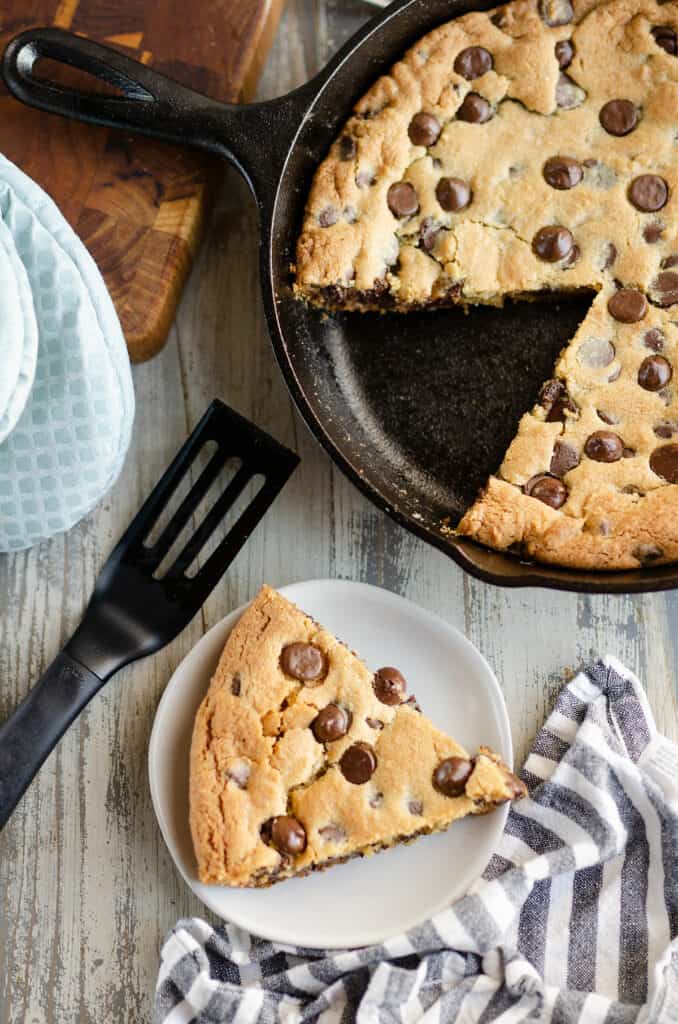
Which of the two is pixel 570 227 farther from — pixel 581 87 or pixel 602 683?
pixel 602 683

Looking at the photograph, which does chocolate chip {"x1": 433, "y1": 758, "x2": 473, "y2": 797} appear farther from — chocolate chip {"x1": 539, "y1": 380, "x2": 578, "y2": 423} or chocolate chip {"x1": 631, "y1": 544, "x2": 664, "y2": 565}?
chocolate chip {"x1": 539, "y1": 380, "x2": 578, "y2": 423}

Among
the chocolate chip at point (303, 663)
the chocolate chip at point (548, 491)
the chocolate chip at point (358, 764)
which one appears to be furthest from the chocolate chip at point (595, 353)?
the chocolate chip at point (358, 764)

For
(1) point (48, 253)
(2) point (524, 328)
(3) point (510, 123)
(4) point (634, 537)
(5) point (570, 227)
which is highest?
(3) point (510, 123)

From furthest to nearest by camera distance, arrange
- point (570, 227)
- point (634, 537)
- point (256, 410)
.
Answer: point (256, 410)
point (570, 227)
point (634, 537)

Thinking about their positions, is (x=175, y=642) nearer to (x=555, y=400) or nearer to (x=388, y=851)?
(x=388, y=851)

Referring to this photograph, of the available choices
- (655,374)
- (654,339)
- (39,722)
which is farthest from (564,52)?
(39,722)

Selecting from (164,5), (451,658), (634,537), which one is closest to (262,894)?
(451,658)
